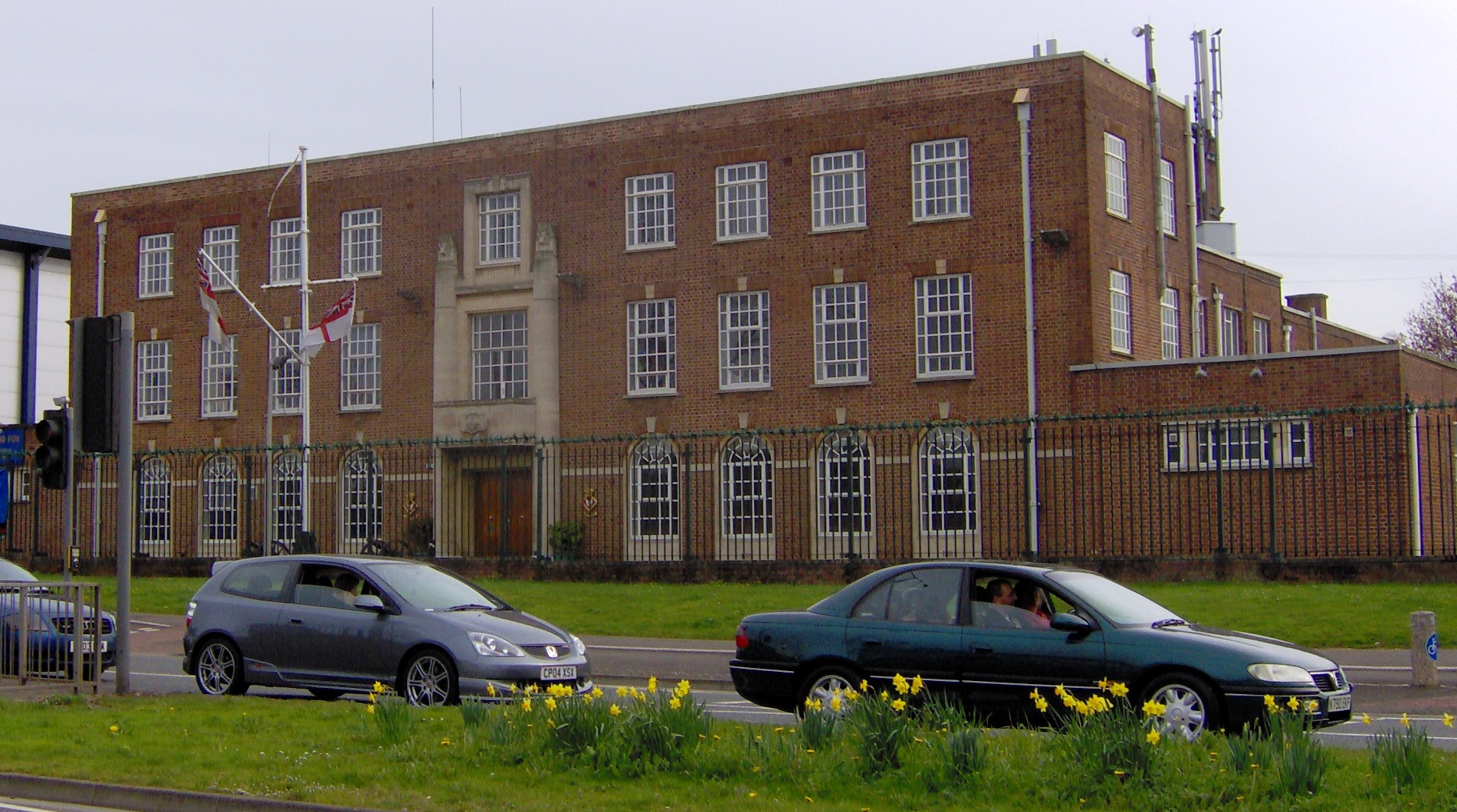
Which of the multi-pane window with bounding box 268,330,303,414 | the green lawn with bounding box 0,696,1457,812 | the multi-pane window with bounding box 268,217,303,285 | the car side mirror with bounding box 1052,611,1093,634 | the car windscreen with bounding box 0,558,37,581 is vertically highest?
the multi-pane window with bounding box 268,217,303,285

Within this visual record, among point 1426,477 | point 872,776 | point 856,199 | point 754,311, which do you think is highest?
point 856,199

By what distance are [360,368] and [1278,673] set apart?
3314cm

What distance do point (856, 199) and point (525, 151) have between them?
873cm

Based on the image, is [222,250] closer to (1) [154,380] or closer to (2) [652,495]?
(1) [154,380]

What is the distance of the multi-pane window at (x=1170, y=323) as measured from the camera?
1505 inches

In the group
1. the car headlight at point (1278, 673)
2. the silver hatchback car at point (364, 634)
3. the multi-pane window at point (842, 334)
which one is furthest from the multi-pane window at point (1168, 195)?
the car headlight at point (1278, 673)

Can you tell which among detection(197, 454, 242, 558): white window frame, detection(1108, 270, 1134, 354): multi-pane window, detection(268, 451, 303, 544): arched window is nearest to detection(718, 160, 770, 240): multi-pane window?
detection(1108, 270, 1134, 354): multi-pane window

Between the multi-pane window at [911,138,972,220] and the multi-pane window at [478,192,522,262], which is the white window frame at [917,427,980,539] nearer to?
the multi-pane window at [911,138,972,220]

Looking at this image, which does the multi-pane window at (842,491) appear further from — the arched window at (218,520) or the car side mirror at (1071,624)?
the car side mirror at (1071,624)

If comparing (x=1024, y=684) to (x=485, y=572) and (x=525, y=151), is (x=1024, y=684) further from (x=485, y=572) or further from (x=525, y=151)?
(x=525, y=151)

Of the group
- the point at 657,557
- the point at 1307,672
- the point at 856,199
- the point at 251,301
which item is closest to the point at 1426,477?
the point at 856,199

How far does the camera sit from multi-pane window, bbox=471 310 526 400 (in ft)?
132

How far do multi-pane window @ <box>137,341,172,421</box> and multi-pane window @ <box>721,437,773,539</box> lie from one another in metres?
17.4

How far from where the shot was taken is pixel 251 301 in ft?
143
